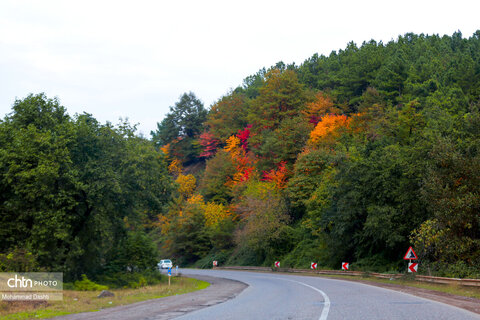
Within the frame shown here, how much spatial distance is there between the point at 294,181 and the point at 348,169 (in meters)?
14.4

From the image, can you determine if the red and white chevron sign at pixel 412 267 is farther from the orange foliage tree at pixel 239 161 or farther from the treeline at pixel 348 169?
the orange foliage tree at pixel 239 161

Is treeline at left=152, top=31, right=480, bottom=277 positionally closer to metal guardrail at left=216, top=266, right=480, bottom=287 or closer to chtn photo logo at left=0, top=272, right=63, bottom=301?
metal guardrail at left=216, top=266, right=480, bottom=287

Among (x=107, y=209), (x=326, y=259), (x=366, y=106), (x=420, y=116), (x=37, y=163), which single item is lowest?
(x=326, y=259)

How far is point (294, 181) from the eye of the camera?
51.3 meters

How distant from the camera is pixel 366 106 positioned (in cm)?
5472

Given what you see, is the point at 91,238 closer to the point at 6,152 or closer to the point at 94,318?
the point at 6,152

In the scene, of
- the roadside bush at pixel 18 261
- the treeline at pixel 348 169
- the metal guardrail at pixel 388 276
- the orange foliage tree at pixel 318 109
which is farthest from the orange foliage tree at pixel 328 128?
the roadside bush at pixel 18 261

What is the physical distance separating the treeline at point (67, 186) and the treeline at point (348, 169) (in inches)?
201

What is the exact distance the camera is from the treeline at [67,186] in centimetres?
2820

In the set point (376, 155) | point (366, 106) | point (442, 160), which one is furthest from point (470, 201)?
point (366, 106)

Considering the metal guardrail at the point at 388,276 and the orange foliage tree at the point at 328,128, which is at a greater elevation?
the orange foliage tree at the point at 328,128

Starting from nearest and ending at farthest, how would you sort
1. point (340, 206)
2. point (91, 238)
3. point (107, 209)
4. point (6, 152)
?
point (6, 152)
point (107, 209)
point (91, 238)
point (340, 206)

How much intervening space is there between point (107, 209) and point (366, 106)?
3475cm

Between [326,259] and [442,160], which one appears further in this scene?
[326,259]
